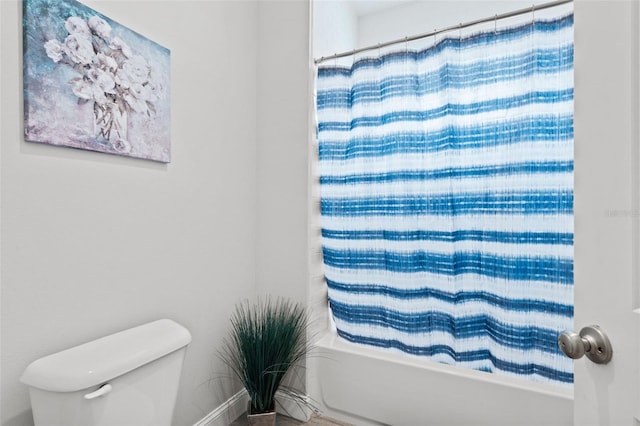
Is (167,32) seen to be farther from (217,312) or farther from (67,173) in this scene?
(217,312)

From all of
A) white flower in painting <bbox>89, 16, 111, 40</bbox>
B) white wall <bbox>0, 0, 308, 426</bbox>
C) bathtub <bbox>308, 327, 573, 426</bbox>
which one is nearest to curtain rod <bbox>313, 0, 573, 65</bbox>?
white wall <bbox>0, 0, 308, 426</bbox>

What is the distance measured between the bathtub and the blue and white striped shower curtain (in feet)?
0.22

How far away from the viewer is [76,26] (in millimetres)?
1032

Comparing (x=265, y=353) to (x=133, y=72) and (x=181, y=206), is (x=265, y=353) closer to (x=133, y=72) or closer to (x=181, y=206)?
(x=181, y=206)

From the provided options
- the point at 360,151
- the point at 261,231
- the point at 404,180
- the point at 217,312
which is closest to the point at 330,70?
the point at 360,151

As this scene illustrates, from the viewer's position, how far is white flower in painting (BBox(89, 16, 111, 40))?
107 centimetres

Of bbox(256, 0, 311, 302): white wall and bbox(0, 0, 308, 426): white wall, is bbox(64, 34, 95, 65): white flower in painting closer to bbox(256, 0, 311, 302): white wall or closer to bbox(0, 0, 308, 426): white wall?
bbox(0, 0, 308, 426): white wall

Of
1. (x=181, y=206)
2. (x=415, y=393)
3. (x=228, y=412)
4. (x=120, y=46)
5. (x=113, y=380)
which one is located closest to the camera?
(x=113, y=380)

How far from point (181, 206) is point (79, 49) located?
627 millimetres

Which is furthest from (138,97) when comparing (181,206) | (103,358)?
(103,358)

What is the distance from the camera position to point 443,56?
4.92 ft

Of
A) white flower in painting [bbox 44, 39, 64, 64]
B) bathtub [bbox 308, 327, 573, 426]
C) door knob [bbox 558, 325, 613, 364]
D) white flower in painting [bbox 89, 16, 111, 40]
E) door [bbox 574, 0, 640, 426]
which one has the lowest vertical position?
bathtub [bbox 308, 327, 573, 426]

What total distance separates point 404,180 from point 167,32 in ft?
3.87

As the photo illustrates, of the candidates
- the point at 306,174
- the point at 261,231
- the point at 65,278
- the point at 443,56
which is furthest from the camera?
the point at 261,231
